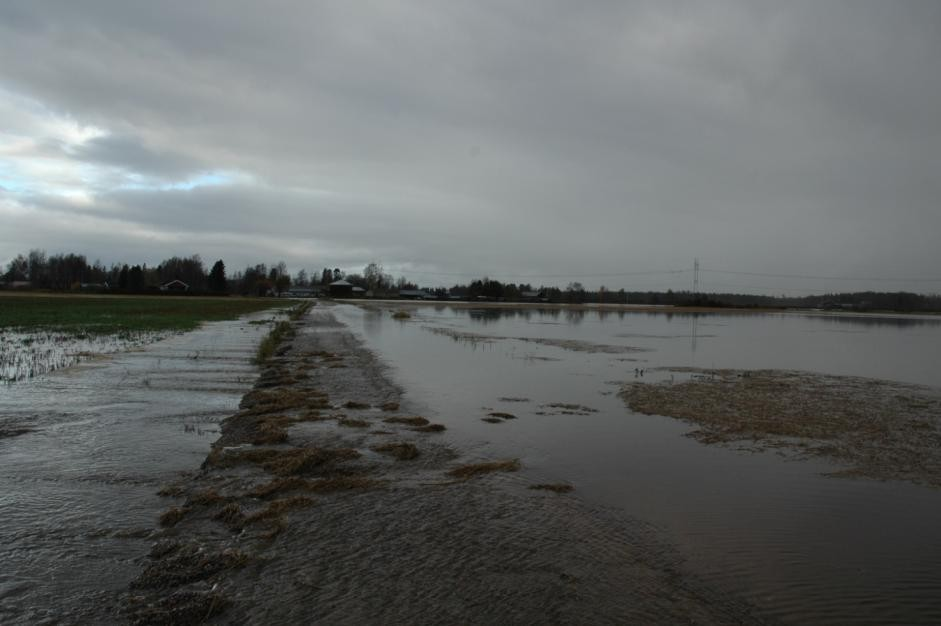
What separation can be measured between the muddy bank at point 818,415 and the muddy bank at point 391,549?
20.6 ft

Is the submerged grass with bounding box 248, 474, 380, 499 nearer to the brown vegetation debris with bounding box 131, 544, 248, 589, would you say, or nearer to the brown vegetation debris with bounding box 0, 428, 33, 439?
the brown vegetation debris with bounding box 131, 544, 248, 589

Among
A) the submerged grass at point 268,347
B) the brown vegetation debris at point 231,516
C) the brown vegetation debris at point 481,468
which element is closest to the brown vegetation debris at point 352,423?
the brown vegetation debris at point 481,468

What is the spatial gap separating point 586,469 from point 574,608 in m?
4.80

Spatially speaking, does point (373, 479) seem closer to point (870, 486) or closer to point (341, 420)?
point (341, 420)

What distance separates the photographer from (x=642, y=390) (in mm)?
18844

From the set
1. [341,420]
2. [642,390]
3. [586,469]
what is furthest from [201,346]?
[586,469]

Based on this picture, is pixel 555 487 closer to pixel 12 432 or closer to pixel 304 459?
pixel 304 459

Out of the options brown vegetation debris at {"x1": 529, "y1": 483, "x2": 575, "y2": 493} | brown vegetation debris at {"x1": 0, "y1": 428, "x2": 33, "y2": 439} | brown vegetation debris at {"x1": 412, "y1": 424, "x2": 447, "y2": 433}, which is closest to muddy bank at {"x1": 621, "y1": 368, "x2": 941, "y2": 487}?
brown vegetation debris at {"x1": 529, "y1": 483, "x2": 575, "y2": 493}

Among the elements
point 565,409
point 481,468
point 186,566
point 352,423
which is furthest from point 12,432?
point 565,409

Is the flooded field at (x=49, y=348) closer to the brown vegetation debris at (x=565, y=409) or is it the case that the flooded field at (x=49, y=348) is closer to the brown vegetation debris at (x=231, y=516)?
the brown vegetation debris at (x=231, y=516)

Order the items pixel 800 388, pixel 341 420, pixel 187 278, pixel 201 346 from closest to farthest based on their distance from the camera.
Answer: pixel 341 420, pixel 800 388, pixel 201 346, pixel 187 278

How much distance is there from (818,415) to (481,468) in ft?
35.6

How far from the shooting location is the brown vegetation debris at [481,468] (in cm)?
947

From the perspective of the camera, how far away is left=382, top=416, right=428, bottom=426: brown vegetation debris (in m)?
13.0
